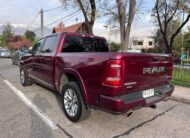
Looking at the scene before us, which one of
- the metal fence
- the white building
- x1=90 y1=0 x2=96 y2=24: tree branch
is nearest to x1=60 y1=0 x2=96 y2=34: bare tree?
x1=90 y1=0 x2=96 y2=24: tree branch

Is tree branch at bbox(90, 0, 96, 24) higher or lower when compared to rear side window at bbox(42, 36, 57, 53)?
higher

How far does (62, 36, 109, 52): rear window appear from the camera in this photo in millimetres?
5840

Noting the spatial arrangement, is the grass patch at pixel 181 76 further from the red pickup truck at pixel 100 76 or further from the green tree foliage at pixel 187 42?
the green tree foliage at pixel 187 42

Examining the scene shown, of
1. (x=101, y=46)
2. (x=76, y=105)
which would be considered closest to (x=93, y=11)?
(x=101, y=46)

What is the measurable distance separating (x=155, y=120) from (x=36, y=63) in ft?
12.4

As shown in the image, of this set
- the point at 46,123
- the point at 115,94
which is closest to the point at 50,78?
the point at 46,123

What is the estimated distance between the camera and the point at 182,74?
31.3 feet

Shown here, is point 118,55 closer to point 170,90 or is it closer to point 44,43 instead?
point 170,90

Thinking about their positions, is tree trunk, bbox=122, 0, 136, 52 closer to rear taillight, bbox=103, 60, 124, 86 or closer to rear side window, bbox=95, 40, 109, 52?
rear side window, bbox=95, 40, 109, 52

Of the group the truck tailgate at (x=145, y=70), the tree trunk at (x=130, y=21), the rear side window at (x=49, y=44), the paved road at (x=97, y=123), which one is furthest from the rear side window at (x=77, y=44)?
the tree trunk at (x=130, y=21)

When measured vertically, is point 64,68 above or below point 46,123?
above

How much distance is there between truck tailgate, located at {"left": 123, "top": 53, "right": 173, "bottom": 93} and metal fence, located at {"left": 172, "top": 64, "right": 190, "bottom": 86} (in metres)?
4.61

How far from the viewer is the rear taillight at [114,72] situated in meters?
3.77

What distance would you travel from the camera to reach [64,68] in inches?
202
